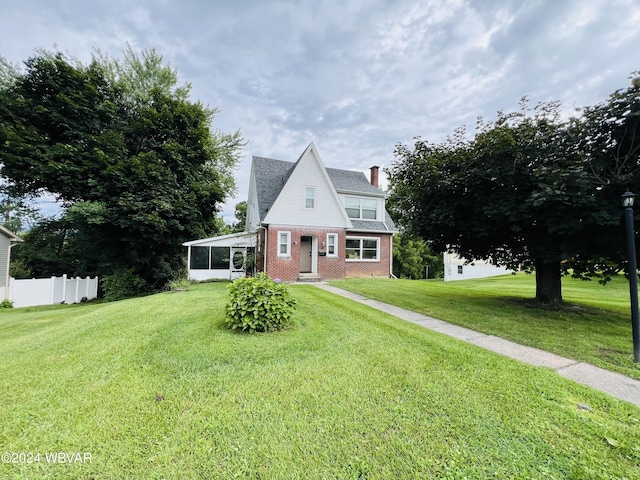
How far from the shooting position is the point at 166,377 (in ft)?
10.6

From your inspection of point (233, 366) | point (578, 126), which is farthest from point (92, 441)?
point (578, 126)

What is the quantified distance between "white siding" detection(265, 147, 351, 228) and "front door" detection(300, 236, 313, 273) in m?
1.37

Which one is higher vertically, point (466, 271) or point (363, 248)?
point (363, 248)

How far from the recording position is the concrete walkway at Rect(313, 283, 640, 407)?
3.29 metres

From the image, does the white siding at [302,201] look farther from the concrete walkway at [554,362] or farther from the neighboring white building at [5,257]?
the neighboring white building at [5,257]

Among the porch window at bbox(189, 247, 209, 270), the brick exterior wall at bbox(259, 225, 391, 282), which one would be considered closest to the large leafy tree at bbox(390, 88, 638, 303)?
the brick exterior wall at bbox(259, 225, 391, 282)

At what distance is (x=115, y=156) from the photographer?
1476 cm

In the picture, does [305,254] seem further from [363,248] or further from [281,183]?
[281,183]

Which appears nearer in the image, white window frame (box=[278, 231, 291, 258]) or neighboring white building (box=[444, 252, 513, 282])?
white window frame (box=[278, 231, 291, 258])

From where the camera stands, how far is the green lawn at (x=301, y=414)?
2062 mm

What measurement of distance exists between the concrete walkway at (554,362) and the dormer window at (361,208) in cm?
1110

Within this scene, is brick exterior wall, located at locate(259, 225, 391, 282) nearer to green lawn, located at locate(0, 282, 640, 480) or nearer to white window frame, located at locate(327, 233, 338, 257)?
white window frame, located at locate(327, 233, 338, 257)

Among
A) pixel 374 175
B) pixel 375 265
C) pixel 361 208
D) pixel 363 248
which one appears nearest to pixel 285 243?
pixel 363 248

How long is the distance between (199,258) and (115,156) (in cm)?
725
